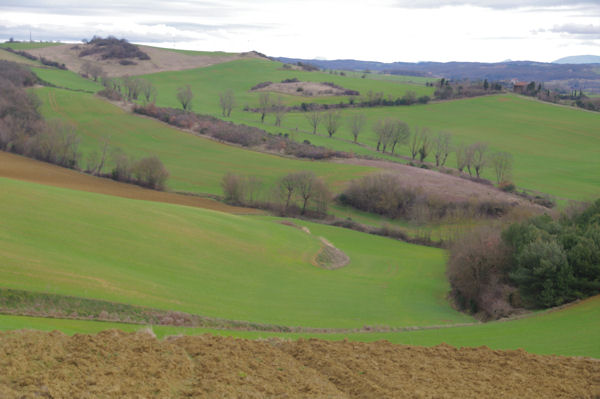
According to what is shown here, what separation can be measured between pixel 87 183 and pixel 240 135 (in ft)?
116

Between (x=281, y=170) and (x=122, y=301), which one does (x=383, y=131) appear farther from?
(x=122, y=301)

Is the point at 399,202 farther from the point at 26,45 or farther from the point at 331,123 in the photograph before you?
the point at 26,45

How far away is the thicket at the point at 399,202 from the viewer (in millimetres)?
61562

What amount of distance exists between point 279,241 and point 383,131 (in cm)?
6283

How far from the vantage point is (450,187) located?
68812mm

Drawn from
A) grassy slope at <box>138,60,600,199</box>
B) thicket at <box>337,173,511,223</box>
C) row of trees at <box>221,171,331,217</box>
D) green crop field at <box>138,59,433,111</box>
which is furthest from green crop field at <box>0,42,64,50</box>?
thicket at <box>337,173,511,223</box>

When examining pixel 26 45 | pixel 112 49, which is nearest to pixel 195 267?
pixel 112 49

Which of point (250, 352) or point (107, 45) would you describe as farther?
point (107, 45)

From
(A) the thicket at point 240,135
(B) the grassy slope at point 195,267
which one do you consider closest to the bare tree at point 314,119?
(A) the thicket at point 240,135

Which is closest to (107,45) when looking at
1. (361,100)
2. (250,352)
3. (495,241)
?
(361,100)

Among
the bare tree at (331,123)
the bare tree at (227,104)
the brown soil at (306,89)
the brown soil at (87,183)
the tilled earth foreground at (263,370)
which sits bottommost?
the brown soil at (87,183)

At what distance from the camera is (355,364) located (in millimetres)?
14641

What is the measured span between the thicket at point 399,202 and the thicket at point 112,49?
145891mm

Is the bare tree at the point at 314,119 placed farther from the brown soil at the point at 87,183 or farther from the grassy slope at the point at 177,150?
the brown soil at the point at 87,183
